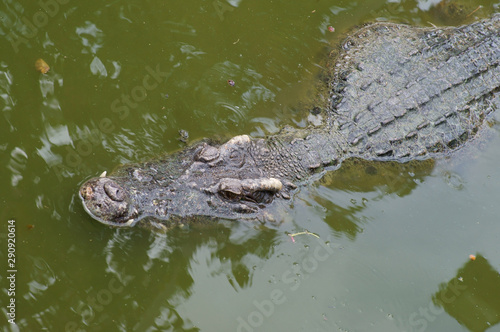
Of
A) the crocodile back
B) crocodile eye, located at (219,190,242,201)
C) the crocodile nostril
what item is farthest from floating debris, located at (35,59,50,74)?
the crocodile back

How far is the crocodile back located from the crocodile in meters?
0.01

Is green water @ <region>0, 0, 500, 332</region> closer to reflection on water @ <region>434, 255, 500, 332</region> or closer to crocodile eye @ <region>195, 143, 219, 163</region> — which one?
reflection on water @ <region>434, 255, 500, 332</region>

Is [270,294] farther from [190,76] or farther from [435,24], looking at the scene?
[435,24]

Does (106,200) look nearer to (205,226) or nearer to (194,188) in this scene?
(194,188)

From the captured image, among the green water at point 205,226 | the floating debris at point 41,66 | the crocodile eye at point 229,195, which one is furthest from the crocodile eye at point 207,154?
the floating debris at point 41,66

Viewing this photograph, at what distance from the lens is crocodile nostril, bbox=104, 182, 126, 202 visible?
4414mm

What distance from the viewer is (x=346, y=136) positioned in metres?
5.58

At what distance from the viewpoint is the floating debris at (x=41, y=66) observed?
5551mm

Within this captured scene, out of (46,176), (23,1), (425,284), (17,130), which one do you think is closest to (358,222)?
(425,284)

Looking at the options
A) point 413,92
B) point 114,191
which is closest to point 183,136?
point 114,191

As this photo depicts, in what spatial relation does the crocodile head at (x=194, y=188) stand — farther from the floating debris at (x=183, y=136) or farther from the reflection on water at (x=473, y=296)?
the reflection on water at (x=473, y=296)

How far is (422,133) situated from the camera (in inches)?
222

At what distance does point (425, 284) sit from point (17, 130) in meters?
4.78

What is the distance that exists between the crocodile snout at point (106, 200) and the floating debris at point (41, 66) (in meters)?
1.87
